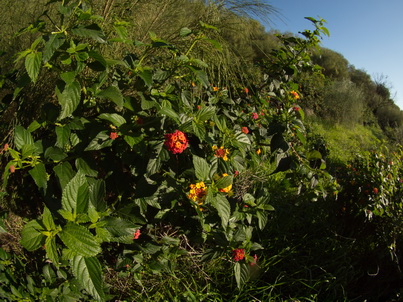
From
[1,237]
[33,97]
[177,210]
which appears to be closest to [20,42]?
[33,97]

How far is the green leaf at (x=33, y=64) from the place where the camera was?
3.56 feet

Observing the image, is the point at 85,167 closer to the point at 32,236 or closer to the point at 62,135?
the point at 62,135

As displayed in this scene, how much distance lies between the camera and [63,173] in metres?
1.21

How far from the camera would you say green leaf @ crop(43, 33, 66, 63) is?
3.44 ft

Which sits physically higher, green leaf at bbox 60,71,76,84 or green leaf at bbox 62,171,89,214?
green leaf at bbox 60,71,76,84

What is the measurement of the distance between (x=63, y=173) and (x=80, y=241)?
1.19 feet

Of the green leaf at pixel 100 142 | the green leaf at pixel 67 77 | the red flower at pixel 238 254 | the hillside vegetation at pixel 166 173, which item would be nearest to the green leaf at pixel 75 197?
the hillside vegetation at pixel 166 173

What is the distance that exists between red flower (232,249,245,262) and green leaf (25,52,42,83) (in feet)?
3.67

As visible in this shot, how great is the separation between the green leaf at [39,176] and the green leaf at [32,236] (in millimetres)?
155

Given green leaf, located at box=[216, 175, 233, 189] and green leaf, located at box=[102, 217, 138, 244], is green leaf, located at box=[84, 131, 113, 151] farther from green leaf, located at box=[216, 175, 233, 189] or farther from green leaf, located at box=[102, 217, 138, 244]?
green leaf, located at box=[216, 175, 233, 189]

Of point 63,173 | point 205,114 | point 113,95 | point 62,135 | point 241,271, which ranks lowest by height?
point 241,271

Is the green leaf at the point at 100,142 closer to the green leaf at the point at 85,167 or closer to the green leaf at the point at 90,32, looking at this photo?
the green leaf at the point at 85,167

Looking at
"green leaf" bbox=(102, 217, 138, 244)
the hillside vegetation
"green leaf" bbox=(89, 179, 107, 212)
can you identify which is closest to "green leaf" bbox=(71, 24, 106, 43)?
the hillside vegetation

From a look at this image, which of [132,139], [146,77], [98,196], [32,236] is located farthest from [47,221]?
[146,77]
